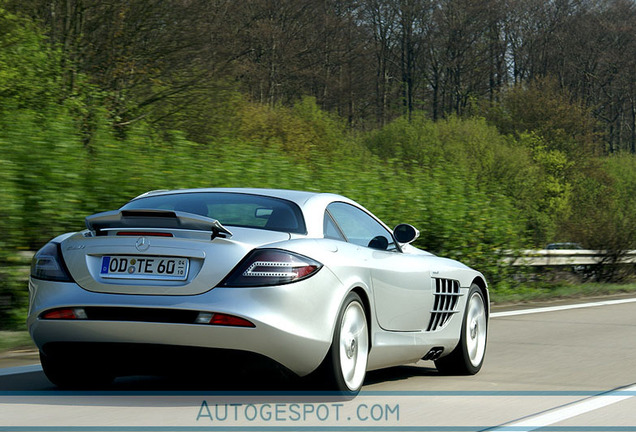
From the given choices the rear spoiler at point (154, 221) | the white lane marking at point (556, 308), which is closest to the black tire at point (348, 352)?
the rear spoiler at point (154, 221)

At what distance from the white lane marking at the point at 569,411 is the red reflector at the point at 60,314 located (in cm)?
237

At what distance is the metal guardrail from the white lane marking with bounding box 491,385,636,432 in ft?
37.6

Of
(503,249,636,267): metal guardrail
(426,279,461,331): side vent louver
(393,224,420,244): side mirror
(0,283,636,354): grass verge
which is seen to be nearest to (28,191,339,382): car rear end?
(393,224,420,244): side mirror

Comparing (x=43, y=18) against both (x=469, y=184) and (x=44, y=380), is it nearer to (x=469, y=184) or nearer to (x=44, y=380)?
(x=469, y=184)

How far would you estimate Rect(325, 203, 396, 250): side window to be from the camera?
6.77 metres

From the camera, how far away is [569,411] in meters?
6.21

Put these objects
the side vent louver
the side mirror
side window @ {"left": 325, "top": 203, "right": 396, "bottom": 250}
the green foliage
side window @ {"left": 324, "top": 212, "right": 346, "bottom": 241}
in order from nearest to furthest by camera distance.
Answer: side window @ {"left": 324, "top": 212, "right": 346, "bottom": 241} → side window @ {"left": 325, "top": 203, "right": 396, "bottom": 250} → the side mirror → the side vent louver → the green foliage

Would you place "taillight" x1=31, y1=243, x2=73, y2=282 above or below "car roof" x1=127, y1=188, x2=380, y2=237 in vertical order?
below

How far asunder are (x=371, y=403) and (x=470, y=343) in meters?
2.05

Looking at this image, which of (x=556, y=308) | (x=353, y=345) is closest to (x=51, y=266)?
(x=353, y=345)

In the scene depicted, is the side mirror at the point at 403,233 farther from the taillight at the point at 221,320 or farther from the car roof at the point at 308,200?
the taillight at the point at 221,320

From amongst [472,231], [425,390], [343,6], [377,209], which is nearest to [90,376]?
[425,390]

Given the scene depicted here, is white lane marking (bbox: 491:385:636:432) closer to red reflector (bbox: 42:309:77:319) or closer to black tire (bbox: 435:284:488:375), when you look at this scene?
black tire (bbox: 435:284:488:375)

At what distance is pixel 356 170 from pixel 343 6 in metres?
31.8
